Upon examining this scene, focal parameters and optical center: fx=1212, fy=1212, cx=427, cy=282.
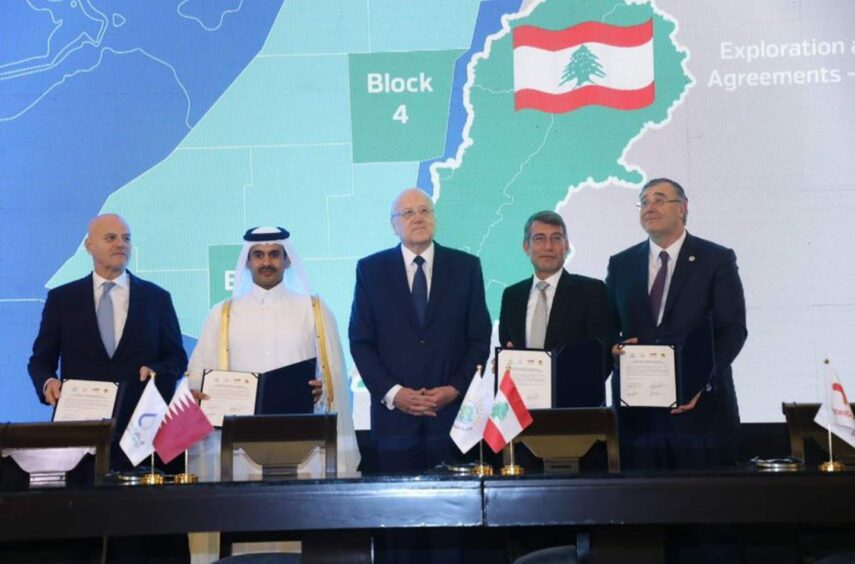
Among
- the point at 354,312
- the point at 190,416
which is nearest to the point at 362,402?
the point at 354,312

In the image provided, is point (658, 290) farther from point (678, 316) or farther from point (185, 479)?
point (185, 479)

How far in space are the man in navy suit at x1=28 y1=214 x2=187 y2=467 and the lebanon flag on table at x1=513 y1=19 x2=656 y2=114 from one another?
1.90 metres

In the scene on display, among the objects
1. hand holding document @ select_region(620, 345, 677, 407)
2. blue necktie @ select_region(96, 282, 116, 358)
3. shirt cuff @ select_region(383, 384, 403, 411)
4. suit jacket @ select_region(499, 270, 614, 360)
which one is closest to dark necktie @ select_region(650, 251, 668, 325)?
suit jacket @ select_region(499, 270, 614, 360)

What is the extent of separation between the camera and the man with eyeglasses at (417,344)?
194 inches

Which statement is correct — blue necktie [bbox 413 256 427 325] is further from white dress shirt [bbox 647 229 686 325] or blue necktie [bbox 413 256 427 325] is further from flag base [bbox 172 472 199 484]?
flag base [bbox 172 472 199 484]

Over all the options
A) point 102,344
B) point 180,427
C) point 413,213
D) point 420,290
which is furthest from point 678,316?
point 102,344

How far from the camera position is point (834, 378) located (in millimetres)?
3734

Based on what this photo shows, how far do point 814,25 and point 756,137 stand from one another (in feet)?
1.89

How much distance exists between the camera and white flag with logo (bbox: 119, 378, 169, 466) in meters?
3.81

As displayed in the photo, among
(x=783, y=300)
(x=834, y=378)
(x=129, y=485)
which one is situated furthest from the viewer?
(x=783, y=300)

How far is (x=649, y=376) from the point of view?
476 centimetres

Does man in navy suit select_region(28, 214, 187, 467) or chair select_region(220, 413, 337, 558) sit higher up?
man in navy suit select_region(28, 214, 187, 467)

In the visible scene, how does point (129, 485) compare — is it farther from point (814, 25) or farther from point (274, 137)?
point (814, 25)

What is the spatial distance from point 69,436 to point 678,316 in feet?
8.04
